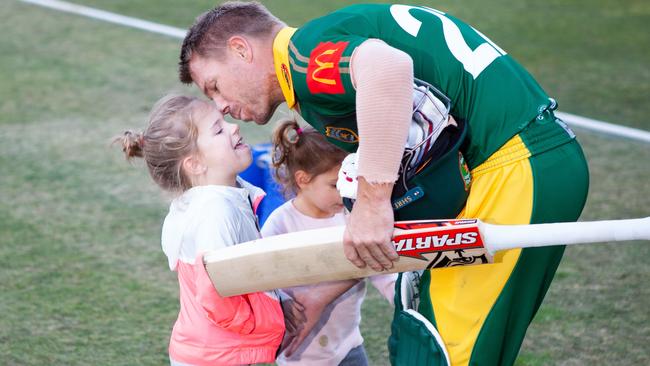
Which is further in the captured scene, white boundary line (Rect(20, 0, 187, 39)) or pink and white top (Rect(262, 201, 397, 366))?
white boundary line (Rect(20, 0, 187, 39))

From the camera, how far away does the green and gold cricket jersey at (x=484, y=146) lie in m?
2.69

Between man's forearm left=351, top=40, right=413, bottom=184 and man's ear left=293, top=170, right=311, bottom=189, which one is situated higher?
man's forearm left=351, top=40, right=413, bottom=184

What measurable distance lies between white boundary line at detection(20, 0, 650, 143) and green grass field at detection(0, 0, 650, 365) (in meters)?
0.13

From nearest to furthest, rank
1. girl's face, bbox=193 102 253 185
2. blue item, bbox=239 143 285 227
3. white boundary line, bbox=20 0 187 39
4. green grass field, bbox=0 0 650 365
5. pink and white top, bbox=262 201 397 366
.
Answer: girl's face, bbox=193 102 253 185 → pink and white top, bbox=262 201 397 366 → blue item, bbox=239 143 285 227 → green grass field, bbox=0 0 650 365 → white boundary line, bbox=20 0 187 39

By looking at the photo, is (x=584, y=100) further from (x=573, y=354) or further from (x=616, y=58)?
(x=573, y=354)

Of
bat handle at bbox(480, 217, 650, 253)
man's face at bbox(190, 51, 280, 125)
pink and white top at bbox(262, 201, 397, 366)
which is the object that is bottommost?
pink and white top at bbox(262, 201, 397, 366)

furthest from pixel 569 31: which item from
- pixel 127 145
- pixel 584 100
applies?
pixel 127 145

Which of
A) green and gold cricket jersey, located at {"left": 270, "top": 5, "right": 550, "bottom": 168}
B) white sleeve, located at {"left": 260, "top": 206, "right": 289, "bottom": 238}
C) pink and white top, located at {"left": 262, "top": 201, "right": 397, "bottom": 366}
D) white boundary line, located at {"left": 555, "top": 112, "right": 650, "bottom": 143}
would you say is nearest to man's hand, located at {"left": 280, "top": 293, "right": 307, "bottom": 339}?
pink and white top, located at {"left": 262, "top": 201, "right": 397, "bottom": 366}

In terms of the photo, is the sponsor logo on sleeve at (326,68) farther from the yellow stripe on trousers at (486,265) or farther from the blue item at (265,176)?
the blue item at (265,176)

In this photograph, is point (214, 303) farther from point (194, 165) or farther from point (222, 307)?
point (194, 165)

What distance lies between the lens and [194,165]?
312 cm

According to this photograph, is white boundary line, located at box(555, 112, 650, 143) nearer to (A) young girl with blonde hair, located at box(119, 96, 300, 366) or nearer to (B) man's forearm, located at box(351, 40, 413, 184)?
(A) young girl with blonde hair, located at box(119, 96, 300, 366)

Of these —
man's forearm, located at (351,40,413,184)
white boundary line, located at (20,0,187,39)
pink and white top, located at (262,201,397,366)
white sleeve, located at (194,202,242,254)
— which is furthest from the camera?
white boundary line, located at (20,0,187,39)

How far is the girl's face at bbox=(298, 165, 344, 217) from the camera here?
136 inches
